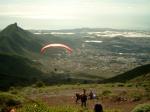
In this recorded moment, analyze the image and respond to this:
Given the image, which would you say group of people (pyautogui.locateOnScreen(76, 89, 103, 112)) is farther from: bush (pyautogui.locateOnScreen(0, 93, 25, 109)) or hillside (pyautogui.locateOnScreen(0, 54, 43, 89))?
hillside (pyautogui.locateOnScreen(0, 54, 43, 89))

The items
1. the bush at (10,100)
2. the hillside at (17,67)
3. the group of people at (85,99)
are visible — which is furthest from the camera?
the hillside at (17,67)

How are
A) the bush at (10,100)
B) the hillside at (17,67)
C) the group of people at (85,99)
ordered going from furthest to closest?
the hillside at (17,67), the bush at (10,100), the group of people at (85,99)

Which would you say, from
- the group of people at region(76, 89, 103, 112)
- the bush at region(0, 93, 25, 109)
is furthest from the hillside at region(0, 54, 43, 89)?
the group of people at region(76, 89, 103, 112)

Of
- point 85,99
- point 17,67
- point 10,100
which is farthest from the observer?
point 17,67

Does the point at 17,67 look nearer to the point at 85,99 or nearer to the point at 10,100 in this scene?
the point at 10,100

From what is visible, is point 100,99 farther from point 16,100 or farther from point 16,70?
point 16,70

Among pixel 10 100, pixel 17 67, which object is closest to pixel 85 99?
pixel 10 100

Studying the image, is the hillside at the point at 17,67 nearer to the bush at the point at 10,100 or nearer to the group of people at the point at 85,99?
the bush at the point at 10,100

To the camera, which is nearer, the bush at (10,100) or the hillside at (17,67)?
the bush at (10,100)

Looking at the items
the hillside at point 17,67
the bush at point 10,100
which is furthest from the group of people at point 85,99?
the hillside at point 17,67

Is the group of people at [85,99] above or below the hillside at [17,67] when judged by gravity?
below

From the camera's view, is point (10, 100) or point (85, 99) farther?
point (10, 100)
